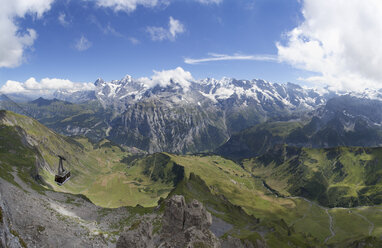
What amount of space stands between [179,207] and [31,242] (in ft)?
134

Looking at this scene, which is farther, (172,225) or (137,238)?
(172,225)

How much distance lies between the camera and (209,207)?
7746 inches

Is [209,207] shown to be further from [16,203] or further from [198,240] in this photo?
[198,240]

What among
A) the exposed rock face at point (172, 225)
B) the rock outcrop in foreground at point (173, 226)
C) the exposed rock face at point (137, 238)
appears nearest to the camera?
the exposed rock face at point (137, 238)

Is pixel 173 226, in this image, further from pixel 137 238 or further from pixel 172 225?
pixel 137 238

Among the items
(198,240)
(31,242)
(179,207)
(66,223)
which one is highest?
(198,240)

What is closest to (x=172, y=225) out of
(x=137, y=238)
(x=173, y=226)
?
(x=173, y=226)

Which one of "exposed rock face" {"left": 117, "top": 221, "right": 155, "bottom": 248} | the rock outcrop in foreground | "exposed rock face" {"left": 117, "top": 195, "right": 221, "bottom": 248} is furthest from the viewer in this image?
"exposed rock face" {"left": 117, "top": 195, "right": 221, "bottom": 248}

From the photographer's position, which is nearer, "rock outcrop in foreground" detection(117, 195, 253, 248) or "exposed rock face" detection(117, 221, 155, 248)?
"exposed rock face" detection(117, 221, 155, 248)

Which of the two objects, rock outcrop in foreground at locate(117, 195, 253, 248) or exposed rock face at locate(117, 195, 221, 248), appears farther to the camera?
exposed rock face at locate(117, 195, 221, 248)

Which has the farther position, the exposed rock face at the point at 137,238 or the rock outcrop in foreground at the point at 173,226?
the rock outcrop in foreground at the point at 173,226

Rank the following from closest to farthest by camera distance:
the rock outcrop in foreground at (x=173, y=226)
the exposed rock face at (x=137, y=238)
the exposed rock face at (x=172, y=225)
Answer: the exposed rock face at (x=137, y=238), the rock outcrop in foreground at (x=173, y=226), the exposed rock face at (x=172, y=225)

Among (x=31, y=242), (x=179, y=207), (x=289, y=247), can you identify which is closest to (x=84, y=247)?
(x=31, y=242)

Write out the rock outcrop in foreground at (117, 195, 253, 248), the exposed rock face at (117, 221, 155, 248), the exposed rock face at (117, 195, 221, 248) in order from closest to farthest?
the exposed rock face at (117, 221, 155, 248), the rock outcrop in foreground at (117, 195, 253, 248), the exposed rock face at (117, 195, 221, 248)
